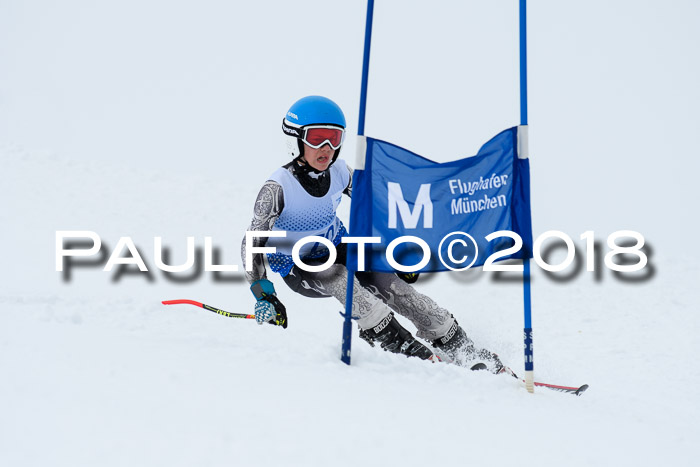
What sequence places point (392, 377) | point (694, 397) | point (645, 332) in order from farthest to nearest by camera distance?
point (645, 332), point (694, 397), point (392, 377)

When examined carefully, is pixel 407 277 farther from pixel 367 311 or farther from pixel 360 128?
pixel 360 128

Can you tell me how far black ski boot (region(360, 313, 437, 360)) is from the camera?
5625 mm

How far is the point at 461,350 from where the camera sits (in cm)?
588

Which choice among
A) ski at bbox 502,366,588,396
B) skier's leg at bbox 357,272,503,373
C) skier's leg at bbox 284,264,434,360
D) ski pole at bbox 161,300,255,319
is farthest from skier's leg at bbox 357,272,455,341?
ski pole at bbox 161,300,255,319

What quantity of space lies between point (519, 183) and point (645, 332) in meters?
5.52

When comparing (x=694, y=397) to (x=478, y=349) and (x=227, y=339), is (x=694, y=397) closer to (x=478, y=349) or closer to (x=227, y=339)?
(x=478, y=349)

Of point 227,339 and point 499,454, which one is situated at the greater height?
point 227,339

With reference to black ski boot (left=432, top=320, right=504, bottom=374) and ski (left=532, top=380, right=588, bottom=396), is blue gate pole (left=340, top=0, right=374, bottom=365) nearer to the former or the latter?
black ski boot (left=432, top=320, right=504, bottom=374)

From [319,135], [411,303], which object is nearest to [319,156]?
[319,135]

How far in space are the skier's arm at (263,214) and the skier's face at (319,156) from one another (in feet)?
1.07

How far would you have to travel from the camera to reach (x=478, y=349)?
5.93m

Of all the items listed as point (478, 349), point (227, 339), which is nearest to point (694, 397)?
point (478, 349)

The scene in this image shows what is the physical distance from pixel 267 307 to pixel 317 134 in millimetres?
1347

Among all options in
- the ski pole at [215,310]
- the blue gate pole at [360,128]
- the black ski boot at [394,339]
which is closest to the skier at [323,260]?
the black ski boot at [394,339]
